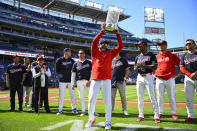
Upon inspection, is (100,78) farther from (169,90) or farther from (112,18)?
(169,90)

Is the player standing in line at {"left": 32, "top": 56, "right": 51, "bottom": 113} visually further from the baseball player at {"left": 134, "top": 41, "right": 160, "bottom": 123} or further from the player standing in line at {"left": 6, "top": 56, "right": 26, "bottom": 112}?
the baseball player at {"left": 134, "top": 41, "right": 160, "bottom": 123}

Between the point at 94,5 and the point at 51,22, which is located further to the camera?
the point at 94,5

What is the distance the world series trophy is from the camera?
12.7 ft

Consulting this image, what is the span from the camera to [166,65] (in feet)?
17.1

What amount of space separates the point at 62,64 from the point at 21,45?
3438cm

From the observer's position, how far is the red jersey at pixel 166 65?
5.12m

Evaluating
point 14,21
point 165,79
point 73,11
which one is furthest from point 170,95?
point 73,11

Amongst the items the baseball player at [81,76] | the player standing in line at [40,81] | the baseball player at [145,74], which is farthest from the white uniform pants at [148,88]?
the player standing in line at [40,81]

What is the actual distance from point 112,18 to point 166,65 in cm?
253

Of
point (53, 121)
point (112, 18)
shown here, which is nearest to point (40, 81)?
point (53, 121)

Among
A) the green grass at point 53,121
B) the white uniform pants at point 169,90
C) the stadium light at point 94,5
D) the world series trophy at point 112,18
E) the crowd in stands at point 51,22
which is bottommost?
the green grass at point 53,121

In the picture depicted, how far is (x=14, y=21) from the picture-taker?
33.4 m

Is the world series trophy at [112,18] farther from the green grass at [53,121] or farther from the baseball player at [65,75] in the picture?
the baseball player at [65,75]

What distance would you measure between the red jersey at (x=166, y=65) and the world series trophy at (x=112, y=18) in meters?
2.32
